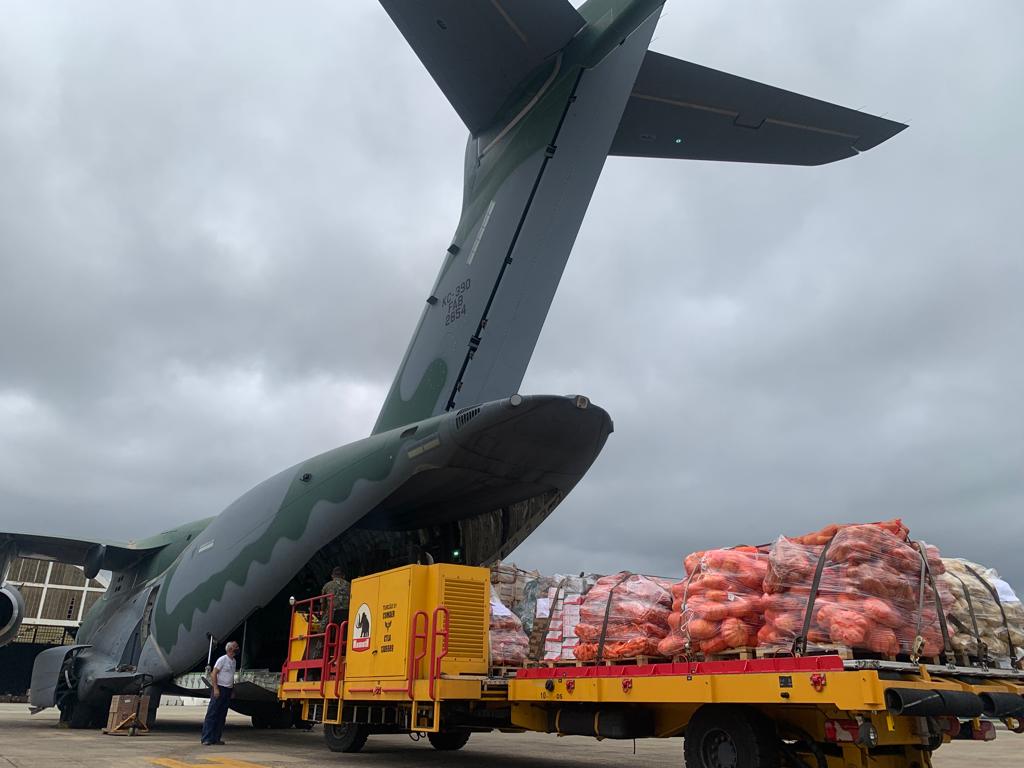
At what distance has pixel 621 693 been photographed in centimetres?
654

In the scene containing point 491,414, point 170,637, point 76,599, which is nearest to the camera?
point 491,414

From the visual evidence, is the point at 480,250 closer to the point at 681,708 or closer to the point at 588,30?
the point at 588,30

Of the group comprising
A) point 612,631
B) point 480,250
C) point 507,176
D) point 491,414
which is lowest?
point 612,631

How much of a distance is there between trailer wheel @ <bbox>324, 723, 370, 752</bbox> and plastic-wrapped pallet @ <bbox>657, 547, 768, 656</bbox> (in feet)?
16.3

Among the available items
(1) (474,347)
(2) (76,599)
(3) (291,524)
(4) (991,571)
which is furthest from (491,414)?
(2) (76,599)

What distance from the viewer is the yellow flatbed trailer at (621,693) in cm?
530

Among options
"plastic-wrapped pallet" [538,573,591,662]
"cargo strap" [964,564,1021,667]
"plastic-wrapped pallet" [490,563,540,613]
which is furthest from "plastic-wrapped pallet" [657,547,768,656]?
"plastic-wrapped pallet" [490,563,540,613]

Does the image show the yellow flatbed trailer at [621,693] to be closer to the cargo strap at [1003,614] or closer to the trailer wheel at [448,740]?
the cargo strap at [1003,614]

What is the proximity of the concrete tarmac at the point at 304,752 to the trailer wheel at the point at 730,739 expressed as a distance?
128 inches

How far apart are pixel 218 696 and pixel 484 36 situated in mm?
9459

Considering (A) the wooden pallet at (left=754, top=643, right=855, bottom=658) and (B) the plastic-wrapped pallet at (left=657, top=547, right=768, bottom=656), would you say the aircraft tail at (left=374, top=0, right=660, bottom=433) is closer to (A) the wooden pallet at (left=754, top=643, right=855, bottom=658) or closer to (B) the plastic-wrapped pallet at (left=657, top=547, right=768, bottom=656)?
(B) the plastic-wrapped pallet at (left=657, top=547, right=768, bottom=656)

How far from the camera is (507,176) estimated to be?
37.3 feet

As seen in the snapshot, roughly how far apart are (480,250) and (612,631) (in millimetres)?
5768

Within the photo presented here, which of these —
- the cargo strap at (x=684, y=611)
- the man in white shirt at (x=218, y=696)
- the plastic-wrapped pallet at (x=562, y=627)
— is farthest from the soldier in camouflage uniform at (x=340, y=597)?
the cargo strap at (x=684, y=611)
